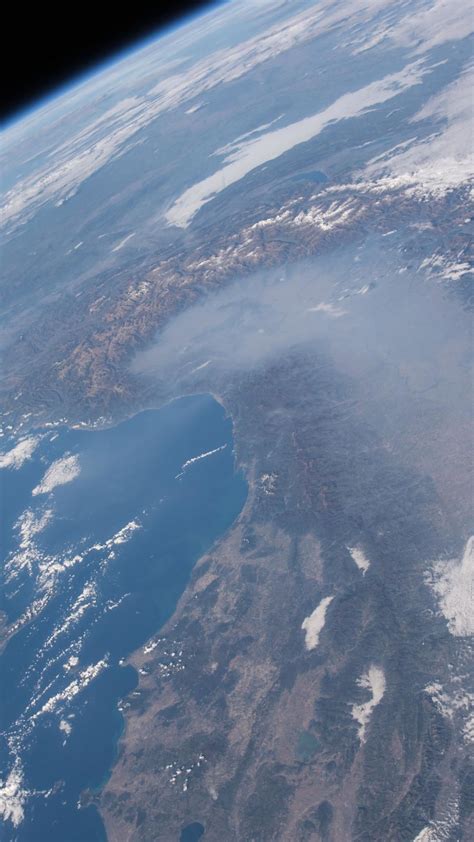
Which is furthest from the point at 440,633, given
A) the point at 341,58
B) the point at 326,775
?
the point at 341,58

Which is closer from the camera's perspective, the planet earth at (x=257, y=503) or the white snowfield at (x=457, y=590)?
the planet earth at (x=257, y=503)

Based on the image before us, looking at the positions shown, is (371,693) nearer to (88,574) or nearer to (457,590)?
(457,590)

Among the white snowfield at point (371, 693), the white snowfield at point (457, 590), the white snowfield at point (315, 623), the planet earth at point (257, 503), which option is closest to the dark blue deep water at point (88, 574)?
the planet earth at point (257, 503)

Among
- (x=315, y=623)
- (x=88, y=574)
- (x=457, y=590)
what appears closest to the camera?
(x=457, y=590)

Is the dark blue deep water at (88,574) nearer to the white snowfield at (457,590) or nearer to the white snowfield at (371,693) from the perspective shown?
the white snowfield at (371,693)

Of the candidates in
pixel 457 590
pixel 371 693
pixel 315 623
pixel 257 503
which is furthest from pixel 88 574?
pixel 457 590
